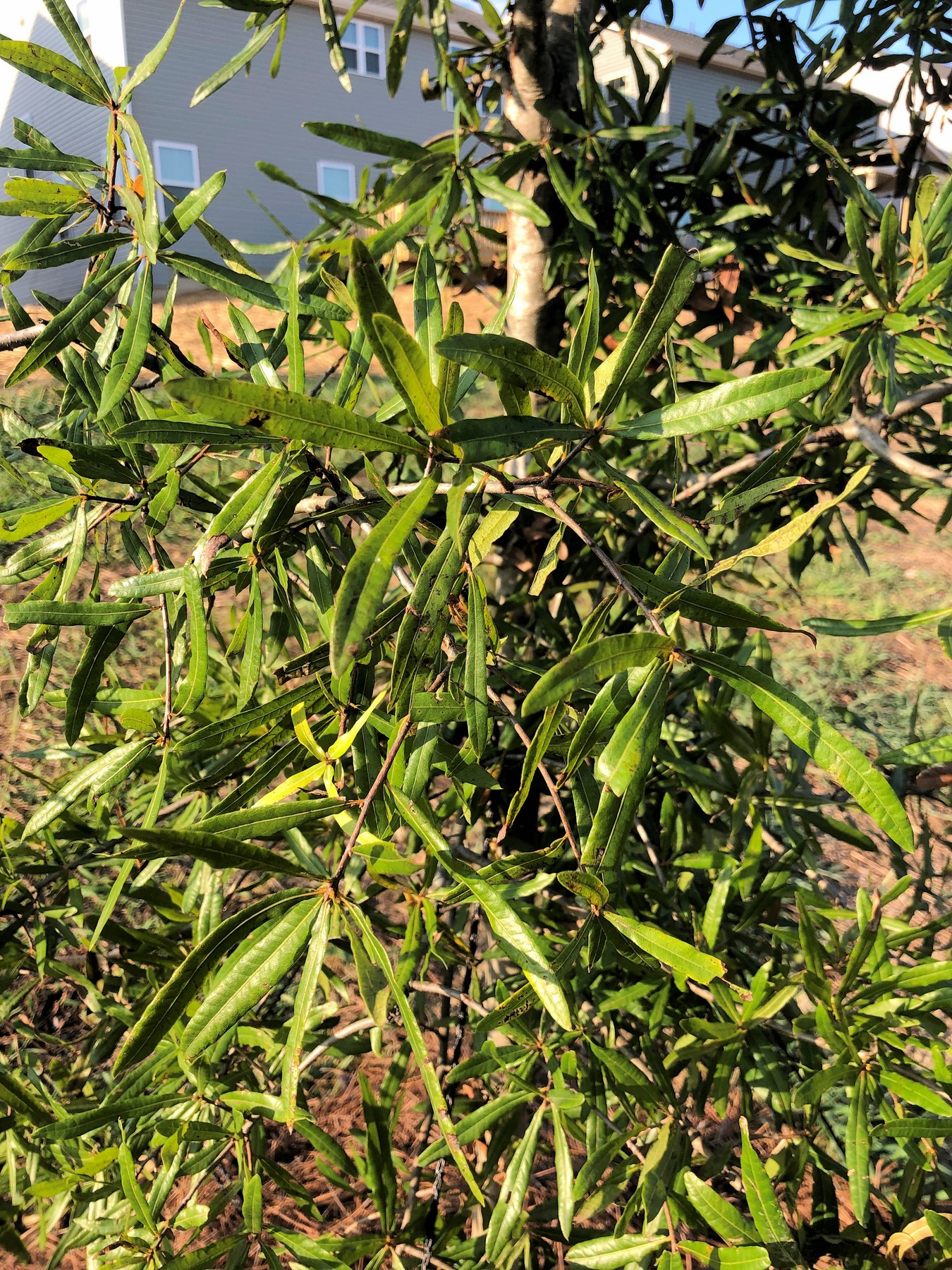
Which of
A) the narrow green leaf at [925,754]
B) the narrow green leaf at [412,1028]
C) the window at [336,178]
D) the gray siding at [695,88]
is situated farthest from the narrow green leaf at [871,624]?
the window at [336,178]

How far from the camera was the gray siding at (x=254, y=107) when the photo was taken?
8.83 m

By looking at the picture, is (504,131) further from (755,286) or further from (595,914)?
(595,914)

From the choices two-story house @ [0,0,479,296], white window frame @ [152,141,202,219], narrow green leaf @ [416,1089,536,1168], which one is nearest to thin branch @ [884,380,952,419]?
narrow green leaf @ [416,1089,536,1168]

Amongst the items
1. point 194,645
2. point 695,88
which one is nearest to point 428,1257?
point 194,645

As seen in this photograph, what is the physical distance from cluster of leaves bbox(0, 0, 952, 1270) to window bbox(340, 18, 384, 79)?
11.2 meters

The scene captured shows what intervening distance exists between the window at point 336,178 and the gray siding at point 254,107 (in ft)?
0.30

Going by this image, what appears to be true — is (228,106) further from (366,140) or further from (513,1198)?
(513,1198)

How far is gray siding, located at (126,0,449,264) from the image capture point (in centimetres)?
883

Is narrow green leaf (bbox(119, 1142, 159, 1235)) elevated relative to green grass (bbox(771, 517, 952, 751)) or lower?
elevated

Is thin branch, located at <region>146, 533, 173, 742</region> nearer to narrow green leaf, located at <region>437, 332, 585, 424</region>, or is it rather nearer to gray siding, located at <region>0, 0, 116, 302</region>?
narrow green leaf, located at <region>437, 332, 585, 424</region>

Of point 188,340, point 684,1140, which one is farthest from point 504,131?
point 188,340

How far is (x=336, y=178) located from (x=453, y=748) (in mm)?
12026

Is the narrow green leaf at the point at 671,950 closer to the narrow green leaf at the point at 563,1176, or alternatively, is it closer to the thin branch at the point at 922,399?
the narrow green leaf at the point at 563,1176

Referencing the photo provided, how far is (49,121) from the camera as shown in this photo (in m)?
9.12
